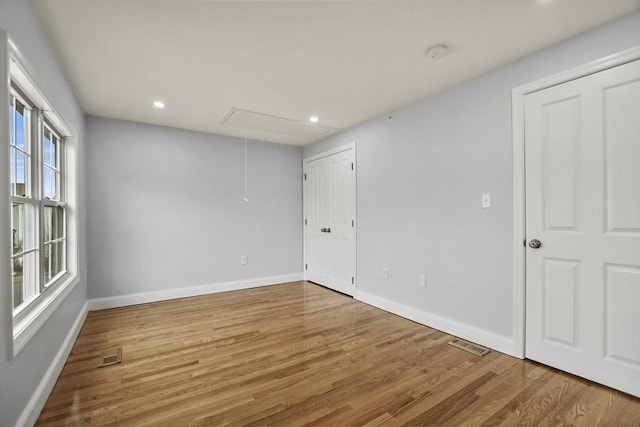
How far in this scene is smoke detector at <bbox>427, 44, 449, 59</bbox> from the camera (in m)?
2.24

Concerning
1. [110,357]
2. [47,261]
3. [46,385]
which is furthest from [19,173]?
[110,357]

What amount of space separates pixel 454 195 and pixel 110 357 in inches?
133

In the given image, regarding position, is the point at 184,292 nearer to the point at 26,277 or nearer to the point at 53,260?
the point at 53,260

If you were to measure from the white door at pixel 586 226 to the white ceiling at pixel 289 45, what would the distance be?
0.55 m

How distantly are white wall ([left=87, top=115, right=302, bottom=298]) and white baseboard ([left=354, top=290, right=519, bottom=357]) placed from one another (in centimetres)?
203

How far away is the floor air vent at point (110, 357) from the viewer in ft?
7.73

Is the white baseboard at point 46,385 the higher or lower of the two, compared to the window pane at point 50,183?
lower

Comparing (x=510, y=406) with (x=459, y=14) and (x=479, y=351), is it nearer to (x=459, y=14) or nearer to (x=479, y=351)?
(x=479, y=351)

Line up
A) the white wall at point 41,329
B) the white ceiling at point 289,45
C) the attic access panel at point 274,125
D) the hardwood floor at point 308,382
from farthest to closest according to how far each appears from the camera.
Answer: the attic access panel at point 274,125 → the white ceiling at point 289,45 → the hardwood floor at point 308,382 → the white wall at point 41,329

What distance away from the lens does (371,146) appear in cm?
391

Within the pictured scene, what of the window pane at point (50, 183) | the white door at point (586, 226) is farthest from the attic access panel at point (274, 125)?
the white door at point (586, 226)

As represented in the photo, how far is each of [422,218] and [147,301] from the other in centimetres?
369

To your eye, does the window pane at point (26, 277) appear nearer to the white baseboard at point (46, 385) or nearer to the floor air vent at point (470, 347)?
the white baseboard at point (46, 385)

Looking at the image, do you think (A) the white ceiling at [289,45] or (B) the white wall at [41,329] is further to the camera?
(A) the white ceiling at [289,45]
